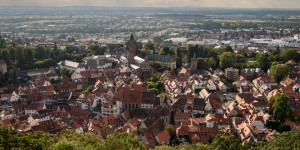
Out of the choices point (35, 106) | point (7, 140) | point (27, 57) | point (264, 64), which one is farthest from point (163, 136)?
point (27, 57)

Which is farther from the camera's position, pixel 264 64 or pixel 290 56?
pixel 290 56

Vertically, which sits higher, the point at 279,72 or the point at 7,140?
the point at 7,140

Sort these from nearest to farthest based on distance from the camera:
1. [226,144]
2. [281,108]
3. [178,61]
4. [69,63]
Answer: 1. [226,144]
2. [281,108]
3. [178,61]
4. [69,63]

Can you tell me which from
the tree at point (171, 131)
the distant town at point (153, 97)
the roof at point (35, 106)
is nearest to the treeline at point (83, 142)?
the distant town at point (153, 97)

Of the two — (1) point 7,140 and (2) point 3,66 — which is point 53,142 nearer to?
(1) point 7,140

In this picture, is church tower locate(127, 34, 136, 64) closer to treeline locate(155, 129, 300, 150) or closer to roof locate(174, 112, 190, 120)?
roof locate(174, 112, 190, 120)

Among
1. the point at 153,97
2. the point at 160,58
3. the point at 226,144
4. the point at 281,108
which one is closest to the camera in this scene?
the point at 226,144

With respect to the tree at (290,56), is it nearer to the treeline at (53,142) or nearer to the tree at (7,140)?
the treeline at (53,142)

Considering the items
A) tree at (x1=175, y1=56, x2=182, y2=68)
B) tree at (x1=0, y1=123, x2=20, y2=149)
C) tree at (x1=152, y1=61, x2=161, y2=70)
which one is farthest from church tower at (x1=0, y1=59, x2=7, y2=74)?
tree at (x1=0, y1=123, x2=20, y2=149)
